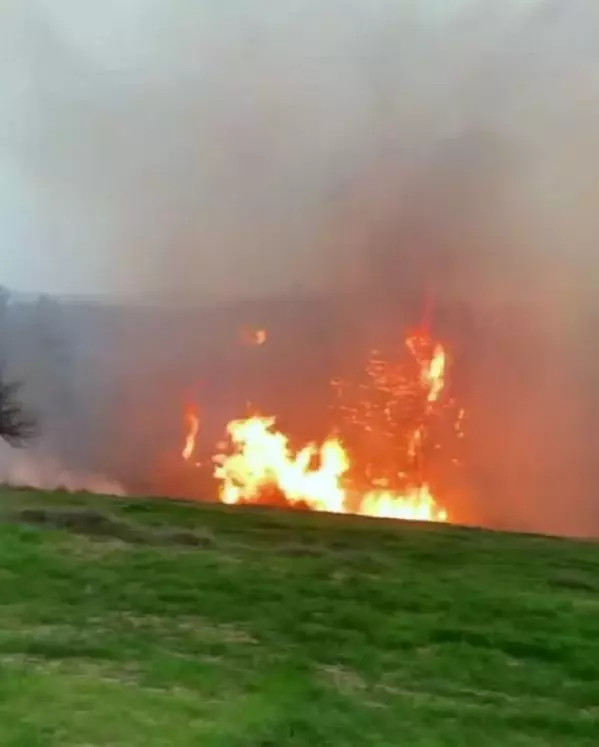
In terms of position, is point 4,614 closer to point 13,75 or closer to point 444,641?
point 444,641

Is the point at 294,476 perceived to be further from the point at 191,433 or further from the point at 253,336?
the point at 253,336

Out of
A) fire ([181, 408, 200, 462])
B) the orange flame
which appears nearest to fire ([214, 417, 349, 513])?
the orange flame

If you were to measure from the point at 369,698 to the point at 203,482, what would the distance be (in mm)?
4077

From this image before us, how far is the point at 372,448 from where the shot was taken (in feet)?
20.1

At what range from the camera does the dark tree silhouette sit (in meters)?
6.08

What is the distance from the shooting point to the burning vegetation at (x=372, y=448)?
236 inches

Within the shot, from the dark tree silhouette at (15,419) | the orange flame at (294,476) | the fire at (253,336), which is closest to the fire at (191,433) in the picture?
the orange flame at (294,476)

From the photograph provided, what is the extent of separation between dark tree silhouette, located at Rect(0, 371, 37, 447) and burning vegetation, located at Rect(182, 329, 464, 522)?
117cm

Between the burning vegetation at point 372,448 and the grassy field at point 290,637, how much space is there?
2354mm

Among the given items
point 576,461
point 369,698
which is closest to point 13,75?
point 576,461

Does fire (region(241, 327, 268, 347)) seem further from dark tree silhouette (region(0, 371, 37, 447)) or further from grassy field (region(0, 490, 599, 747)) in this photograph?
grassy field (region(0, 490, 599, 747))

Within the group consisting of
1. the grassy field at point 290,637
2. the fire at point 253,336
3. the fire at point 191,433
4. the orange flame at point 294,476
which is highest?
the fire at point 253,336

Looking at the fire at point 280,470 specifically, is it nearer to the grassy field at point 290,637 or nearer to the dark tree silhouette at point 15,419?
the dark tree silhouette at point 15,419

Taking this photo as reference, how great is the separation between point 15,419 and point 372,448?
2.14 metres
